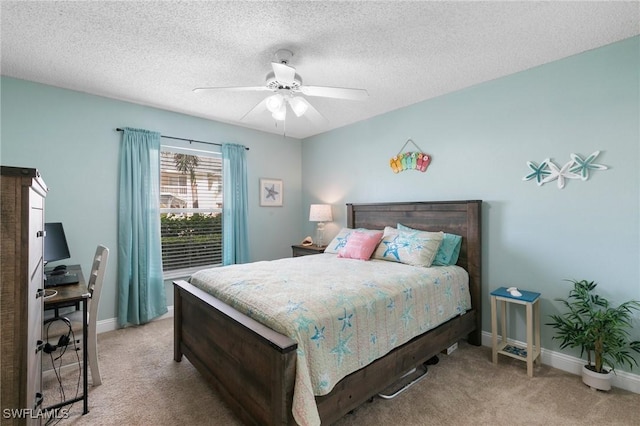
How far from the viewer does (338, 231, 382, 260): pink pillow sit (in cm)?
317

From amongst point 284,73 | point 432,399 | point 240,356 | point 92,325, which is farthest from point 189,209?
point 432,399

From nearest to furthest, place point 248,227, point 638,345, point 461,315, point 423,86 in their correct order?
point 638,345 → point 461,315 → point 423,86 → point 248,227

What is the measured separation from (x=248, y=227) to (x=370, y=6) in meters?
3.27

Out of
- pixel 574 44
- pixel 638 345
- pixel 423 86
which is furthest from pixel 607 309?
pixel 423 86

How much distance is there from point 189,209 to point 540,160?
4010 millimetres

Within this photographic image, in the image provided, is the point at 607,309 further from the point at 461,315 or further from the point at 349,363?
the point at 349,363

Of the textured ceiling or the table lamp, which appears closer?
the textured ceiling

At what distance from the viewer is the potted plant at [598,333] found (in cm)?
214

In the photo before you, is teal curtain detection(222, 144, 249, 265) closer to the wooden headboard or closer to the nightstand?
the nightstand

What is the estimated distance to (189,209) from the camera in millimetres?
4070

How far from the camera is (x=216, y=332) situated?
2.06 m

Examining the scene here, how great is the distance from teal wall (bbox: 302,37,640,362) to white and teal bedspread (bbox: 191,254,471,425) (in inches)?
25.6

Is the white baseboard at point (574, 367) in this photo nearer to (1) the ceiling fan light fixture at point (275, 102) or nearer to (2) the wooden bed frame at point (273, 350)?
(2) the wooden bed frame at point (273, 350)

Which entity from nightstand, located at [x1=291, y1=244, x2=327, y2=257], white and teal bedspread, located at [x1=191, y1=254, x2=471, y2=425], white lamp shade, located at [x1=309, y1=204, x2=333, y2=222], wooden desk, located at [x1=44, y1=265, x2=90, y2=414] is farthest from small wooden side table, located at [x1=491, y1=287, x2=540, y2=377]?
wooden desk, located at [x1=44, y1=265, x2=90, y2=414]
